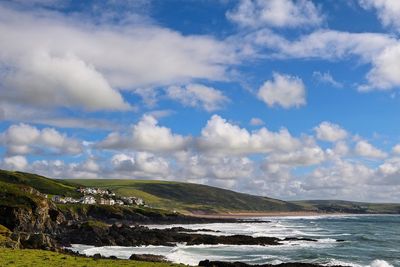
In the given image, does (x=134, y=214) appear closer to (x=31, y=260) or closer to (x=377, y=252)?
(x=377, y=252)

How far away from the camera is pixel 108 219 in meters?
178

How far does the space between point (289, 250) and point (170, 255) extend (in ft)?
82.2

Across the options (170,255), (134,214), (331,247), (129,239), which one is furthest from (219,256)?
(134,214)

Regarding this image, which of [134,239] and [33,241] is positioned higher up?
[33,241]

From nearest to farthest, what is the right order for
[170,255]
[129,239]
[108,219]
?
[170,255]
[129,239]
[108,219]

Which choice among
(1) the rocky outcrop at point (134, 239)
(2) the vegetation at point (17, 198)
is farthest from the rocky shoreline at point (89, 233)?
(2) the vegetation at point (17, 198)

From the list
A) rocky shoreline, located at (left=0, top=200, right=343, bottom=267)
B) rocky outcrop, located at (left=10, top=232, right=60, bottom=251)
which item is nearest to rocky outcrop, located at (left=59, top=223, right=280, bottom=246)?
rocky shoreline, located at (left=0, top=200, right=343, bottom=267)

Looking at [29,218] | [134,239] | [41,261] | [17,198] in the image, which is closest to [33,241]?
[41,261]

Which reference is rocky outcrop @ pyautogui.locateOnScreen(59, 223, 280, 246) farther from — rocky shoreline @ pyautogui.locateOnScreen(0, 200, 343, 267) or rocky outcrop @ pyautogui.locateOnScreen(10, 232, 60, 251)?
rocky outcrop @ pyautogui.locateOnScreen(10, 232, 60, 251)

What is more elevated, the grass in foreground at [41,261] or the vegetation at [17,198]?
the vegetation at [17,198]

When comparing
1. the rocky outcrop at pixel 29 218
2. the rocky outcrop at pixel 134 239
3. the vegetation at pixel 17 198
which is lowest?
the rocky outcrop at pixel 134 239

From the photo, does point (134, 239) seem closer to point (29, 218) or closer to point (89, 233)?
point (89, 233)

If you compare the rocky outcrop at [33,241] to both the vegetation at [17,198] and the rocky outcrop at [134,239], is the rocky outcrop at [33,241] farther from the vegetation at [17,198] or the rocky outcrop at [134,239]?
the vegetation at [17,198]

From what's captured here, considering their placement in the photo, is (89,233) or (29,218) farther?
(29,218)
